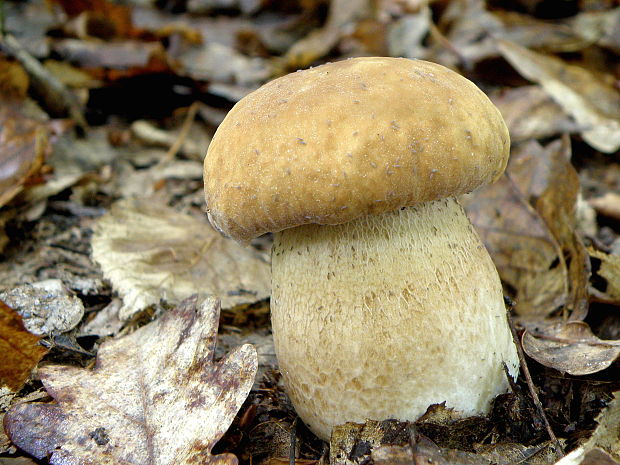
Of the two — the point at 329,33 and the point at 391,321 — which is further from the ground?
the point at 391,321

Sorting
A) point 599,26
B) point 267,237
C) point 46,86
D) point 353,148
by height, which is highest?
point 353,148

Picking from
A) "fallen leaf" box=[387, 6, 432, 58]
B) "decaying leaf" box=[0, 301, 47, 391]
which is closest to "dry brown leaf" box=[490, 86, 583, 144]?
"fallen leaf" box=[387, 6, 432, 58]

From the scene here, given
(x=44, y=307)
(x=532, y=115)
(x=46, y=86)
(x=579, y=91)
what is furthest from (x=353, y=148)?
(x=579, y=91)

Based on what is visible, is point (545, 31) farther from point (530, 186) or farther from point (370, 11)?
point (530, 186)

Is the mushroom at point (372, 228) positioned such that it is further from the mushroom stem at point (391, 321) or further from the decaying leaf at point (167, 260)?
the decaying leaf at point (167, 260)

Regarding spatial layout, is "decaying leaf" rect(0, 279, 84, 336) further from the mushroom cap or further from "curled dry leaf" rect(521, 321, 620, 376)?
"curled dry leaf" rect(521, 321, 620, 376)

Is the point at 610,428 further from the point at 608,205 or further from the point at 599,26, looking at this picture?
the point at 599,26
